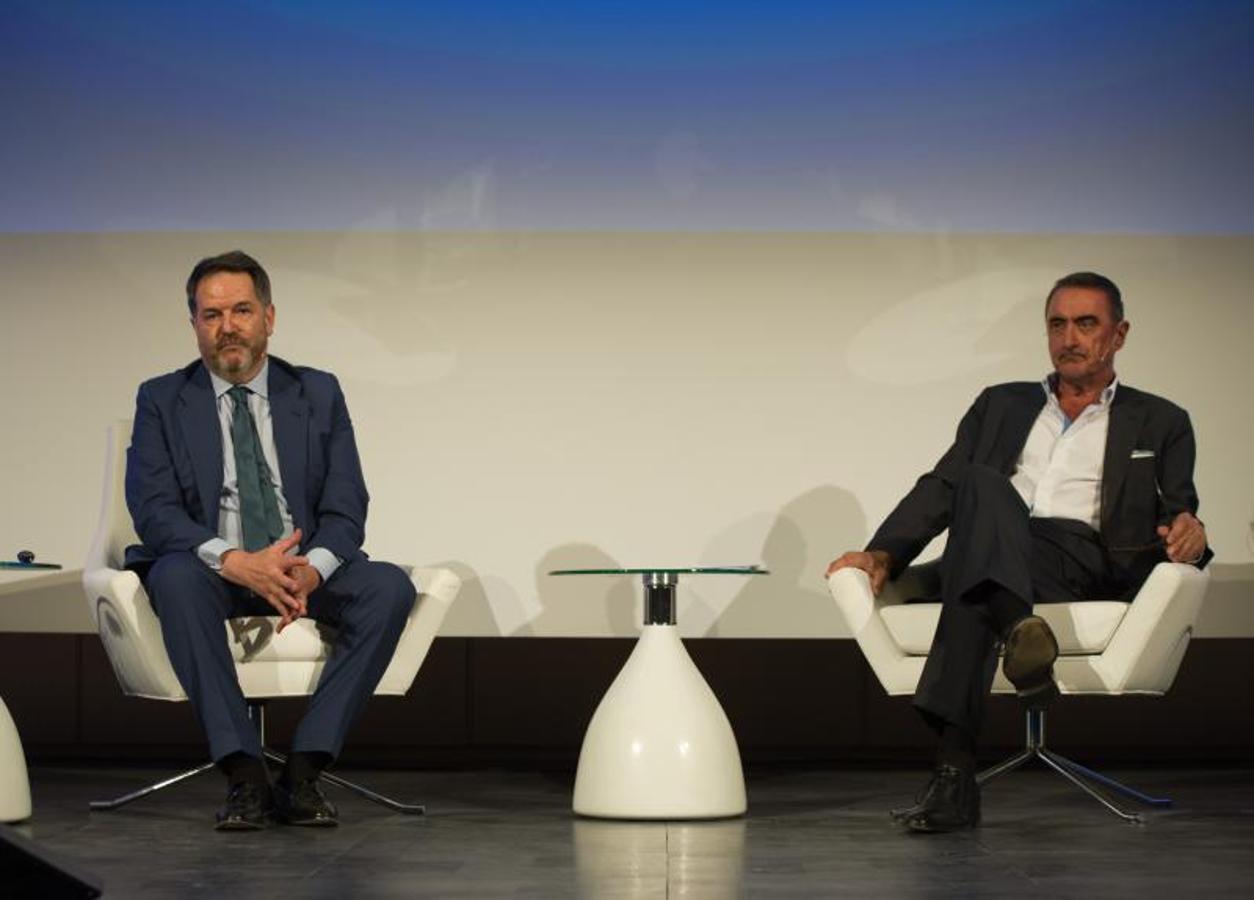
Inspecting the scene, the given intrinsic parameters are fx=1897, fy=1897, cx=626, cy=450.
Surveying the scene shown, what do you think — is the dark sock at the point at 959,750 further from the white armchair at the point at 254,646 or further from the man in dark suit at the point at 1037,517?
the white armchair at the point at 254,646

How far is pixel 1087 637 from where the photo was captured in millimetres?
4117

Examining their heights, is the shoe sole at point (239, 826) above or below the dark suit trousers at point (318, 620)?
below

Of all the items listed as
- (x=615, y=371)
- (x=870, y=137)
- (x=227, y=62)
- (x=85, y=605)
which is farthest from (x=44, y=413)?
(x=870, y=137)

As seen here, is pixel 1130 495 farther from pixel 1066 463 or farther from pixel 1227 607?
pixel 1227 607

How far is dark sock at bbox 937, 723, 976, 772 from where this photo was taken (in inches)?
147

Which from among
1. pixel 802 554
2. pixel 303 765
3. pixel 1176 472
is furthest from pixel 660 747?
pixel 802 554

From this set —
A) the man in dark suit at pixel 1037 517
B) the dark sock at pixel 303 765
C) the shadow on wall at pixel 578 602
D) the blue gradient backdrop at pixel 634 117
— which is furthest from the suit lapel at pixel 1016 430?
the dark sock at pixel 303 765

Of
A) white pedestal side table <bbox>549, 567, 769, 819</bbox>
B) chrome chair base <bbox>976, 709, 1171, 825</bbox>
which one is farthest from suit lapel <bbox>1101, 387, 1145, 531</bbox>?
white pedestal side table <bbox>549, 567, 769, 819</bbox>

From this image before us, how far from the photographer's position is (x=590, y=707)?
559cm

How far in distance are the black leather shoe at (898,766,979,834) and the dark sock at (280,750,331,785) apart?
3.84 feet

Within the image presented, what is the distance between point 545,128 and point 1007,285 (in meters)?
1.43

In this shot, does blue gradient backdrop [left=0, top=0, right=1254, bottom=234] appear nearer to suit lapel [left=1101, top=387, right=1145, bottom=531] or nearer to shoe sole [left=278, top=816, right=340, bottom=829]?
suit lapel [left=1101, top=387, right=1145, bottom=531]

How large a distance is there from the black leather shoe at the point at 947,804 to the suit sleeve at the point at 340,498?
52.0 inches

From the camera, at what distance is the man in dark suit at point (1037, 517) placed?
3.76 meters
